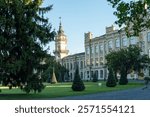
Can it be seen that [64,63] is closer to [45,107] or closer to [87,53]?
[87,53]

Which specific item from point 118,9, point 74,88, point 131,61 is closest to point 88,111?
point 118,9

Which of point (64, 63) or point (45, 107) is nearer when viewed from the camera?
point (45, 107)

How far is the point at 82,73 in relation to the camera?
110812 mm

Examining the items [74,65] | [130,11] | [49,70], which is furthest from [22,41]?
[74,65]

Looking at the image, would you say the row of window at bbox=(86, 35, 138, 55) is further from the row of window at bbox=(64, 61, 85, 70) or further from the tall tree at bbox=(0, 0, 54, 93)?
the tall tree at bbox=(0, 0, 54, 93)

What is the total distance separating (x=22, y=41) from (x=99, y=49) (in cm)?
7809

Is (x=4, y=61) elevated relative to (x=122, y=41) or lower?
lower

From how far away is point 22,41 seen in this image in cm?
2609

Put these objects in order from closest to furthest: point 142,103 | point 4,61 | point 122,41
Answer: point 142,103
point 4,61
point 122,41

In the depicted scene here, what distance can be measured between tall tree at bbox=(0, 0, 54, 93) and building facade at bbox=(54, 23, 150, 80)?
59.0 m

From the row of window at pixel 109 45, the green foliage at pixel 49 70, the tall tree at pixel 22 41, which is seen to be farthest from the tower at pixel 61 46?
the tall tree at pixel 22 41

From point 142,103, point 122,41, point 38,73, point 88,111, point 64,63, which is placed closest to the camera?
point 88,111

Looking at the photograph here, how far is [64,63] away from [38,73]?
97.5 metres

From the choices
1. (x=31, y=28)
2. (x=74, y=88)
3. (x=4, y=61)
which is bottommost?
(x=74, y=88)
